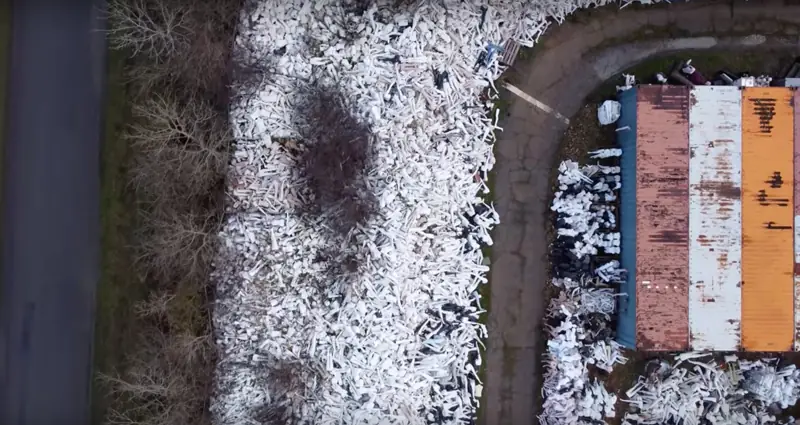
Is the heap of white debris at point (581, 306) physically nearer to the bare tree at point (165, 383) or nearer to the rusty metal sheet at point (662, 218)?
the rusty metal sheet at point (662, 218)

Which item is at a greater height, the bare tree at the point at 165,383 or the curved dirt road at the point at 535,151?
the curved dirt road at the point at 535,151

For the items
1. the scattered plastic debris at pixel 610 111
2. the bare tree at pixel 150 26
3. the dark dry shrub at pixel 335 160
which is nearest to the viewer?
the bare tree at pixel 150 26

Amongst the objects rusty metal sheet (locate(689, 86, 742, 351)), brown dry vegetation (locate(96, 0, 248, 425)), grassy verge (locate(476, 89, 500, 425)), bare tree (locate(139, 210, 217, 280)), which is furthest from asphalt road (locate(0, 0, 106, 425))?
rusty metal sheet (locate(689, 86, 742, 351))

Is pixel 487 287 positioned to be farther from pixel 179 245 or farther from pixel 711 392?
pixel 179 245

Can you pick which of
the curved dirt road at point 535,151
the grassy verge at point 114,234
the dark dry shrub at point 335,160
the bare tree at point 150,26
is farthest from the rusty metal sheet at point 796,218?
the grassy verge at point 114,234

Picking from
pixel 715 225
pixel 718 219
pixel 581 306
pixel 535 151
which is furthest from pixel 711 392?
pixel 535 151

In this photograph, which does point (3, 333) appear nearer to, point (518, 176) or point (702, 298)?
point (518, 176)
